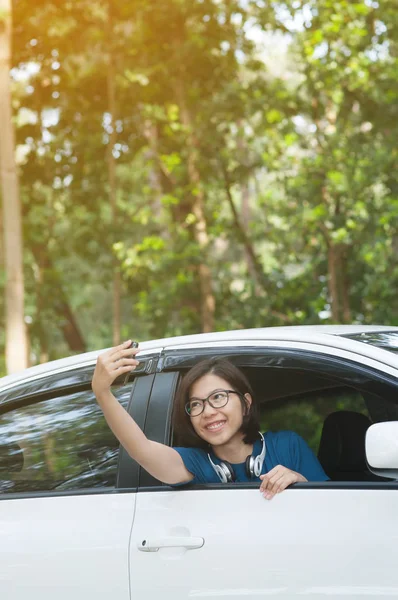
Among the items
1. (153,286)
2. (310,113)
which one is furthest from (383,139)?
(153,286)

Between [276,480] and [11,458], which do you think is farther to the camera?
[11,458]

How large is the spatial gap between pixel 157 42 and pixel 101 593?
42.1ft

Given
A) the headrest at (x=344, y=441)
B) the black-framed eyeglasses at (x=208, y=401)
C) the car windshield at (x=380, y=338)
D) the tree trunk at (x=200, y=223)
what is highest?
the tree trunk at (x=200, y=223)

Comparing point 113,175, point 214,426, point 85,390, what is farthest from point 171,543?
point 113,175

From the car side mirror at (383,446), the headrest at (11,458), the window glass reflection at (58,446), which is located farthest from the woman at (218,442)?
the headrest at (11,458)

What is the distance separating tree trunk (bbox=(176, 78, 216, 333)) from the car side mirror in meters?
11.4

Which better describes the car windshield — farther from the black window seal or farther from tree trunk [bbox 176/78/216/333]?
tree trunk [bbox 176/78/216/333]

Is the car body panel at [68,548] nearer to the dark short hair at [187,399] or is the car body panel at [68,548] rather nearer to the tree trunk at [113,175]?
the dark short hair at [187,399]

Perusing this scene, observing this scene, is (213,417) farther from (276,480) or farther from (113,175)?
(113,175)

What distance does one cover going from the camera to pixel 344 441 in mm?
3811

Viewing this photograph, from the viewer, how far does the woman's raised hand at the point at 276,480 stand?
9.36ft

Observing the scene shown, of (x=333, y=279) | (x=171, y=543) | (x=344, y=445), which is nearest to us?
(x=171, y=543)

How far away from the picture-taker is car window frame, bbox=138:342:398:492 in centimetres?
285

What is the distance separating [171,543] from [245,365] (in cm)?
68
